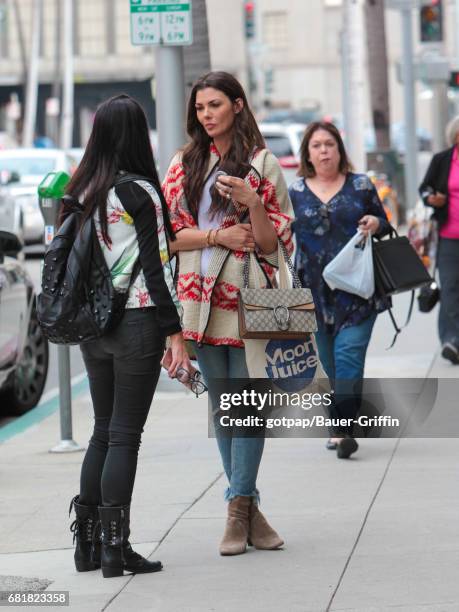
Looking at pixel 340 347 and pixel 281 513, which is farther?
pixel 340 347

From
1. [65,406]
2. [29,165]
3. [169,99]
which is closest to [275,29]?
[29,165]

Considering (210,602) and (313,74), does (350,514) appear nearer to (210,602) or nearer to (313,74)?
(210,602)

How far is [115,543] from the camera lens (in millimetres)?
5805

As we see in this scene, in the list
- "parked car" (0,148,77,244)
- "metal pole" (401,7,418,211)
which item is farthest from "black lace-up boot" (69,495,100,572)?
"metal pole" (401,7,418,211)

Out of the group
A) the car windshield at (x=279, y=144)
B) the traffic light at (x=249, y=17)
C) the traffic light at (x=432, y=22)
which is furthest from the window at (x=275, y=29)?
the traffic light at (x=432, y=22)

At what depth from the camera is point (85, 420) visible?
10.1 metres

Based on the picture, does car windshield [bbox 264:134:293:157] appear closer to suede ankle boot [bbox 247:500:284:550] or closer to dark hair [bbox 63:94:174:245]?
suede ankle boot [bbox 247:500:284:550]

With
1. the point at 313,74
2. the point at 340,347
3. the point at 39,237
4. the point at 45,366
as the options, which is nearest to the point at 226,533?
the point at 340,347

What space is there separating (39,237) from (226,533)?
61.0 feet

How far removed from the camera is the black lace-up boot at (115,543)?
19.0 feet

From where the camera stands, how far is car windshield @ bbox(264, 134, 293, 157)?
29484mm

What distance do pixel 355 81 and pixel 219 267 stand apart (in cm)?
1550

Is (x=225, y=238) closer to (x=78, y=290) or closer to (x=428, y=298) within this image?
(x=78, y=290)

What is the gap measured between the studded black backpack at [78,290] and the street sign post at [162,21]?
5.07 meters
